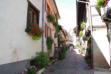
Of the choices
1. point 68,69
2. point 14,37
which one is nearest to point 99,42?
point 68,69

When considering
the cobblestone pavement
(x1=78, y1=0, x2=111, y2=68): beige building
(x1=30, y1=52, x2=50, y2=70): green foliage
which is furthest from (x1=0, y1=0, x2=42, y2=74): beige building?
A: (x1=78, y1=0, x2=111, y2=68): beige building

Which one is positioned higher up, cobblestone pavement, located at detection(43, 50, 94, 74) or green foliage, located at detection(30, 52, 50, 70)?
green foliage, located at detection(30, 52, 50, 70)

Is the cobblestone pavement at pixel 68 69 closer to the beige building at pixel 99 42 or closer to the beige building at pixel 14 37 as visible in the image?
the beige building at pixel 99 42

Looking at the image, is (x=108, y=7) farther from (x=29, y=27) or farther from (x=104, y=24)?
(x=29, y=27)

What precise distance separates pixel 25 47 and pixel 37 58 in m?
1.24

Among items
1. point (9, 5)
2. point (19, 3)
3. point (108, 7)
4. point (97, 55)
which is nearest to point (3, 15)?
point (9, 5)

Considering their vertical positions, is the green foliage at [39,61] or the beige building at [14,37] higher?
the beige building at [14,37]

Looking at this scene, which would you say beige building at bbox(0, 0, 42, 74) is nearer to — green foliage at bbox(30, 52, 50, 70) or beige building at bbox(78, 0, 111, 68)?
green foliage at bbox(30, 52, 50, 70)

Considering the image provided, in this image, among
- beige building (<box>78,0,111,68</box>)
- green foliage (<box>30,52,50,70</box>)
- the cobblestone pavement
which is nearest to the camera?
green foliage (<box>30,52,50,70</box>)

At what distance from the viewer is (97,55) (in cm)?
678

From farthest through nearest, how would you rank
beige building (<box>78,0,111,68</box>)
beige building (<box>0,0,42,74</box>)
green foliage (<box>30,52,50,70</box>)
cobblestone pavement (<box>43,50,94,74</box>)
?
beige building (<box>78,0,111,68</box>), cobblestone pavement (<box>43,50,94,74</box>), green foliage (<box>30,52,50,70</box>), beige building (<box>0,0,42,74</box>)

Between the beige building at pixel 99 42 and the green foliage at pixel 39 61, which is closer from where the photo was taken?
the green foliage at pixel 39 61

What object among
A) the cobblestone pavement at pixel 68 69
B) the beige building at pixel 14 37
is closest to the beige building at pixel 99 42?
the cobblestone pavement at pixel 68 69

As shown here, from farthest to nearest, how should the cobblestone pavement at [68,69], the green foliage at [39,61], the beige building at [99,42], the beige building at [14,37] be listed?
the beige building at [99,42] → the cobblestone pavement at [68,69] → the green foliage at [39,61] → the beige building at [14,37]
